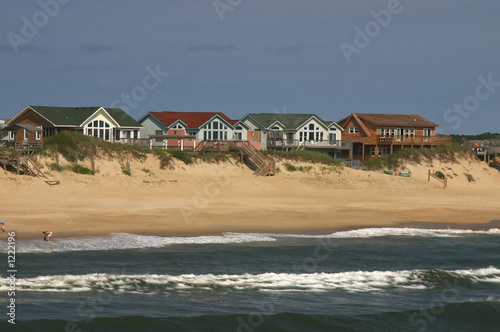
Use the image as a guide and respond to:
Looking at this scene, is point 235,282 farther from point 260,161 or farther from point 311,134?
point 311,134

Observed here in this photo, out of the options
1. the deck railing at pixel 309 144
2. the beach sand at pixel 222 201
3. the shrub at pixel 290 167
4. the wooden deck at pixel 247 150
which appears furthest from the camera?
the deck railing at pixel 309 144

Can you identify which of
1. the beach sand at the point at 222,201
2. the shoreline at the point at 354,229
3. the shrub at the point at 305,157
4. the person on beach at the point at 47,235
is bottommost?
the shoreline at the point at 354,229

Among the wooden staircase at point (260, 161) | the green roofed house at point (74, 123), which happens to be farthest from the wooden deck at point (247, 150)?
the green roofed house at point (74, 123)

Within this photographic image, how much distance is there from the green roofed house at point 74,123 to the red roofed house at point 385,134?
24.8 m

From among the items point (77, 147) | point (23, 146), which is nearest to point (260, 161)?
point (77, 147)

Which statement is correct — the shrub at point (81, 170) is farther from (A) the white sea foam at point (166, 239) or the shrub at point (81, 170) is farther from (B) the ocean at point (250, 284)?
(B) the ocean at point (250, 284)

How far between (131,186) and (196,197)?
479cm

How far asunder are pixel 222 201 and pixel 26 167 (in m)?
12.3

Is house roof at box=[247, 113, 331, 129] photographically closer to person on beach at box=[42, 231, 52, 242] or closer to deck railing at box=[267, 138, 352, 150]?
deck railing at box=[267, 138, 352, 150]

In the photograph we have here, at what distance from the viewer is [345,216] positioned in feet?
121

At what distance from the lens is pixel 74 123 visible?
5453cm

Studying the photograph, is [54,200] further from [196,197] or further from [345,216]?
[345,216]

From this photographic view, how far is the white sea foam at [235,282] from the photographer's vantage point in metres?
20.7

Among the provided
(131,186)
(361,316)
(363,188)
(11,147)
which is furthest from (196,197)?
(361,316)
